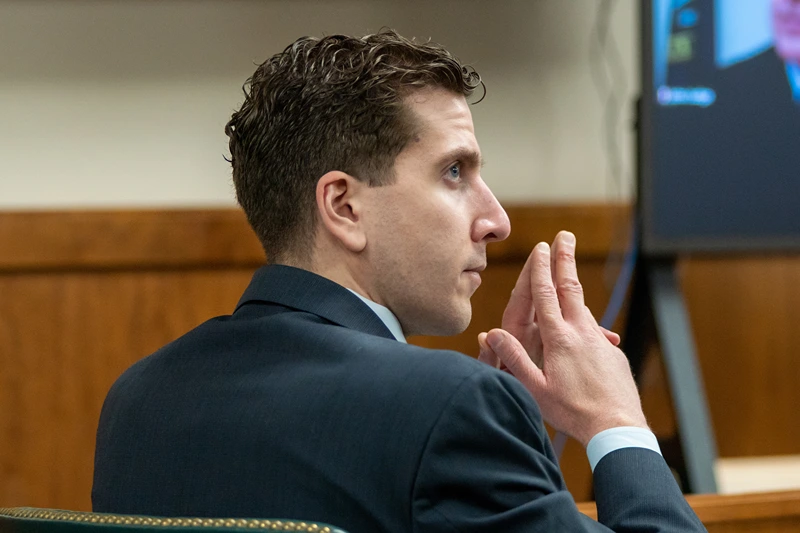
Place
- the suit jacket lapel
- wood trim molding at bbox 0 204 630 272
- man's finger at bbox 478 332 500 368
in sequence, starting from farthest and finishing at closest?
wood trim molding at bbox 0 204 630 272 → man's finger at bbox 478 332 500 368 → the suit jacket lapel

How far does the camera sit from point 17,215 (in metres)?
2.06

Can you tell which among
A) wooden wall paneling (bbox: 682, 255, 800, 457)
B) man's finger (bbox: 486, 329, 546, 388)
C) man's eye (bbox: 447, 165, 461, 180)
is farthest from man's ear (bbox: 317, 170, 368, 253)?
wooden wall paneling (bbox: 682, 255, 800, 457)

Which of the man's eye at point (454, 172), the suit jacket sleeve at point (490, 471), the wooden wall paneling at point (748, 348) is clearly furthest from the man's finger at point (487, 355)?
the wooden wall paneling at point (748, 348)

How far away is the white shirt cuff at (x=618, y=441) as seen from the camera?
0.95 m

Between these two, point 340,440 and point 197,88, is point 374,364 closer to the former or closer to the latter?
point 340,440

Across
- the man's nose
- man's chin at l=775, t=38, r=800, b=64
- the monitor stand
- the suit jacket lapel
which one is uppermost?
man's chin at l=775, t=38, r=800, b=64

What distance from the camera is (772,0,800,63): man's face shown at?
6.32ft

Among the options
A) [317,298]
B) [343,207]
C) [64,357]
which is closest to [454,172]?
[343,207]

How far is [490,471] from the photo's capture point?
740 millimetres

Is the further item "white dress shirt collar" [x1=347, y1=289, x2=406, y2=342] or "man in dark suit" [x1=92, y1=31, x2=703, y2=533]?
"white dress shirt collar" [x1=347, y1=289, x2=406, y2=342]

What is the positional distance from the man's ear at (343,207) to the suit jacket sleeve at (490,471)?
1.01ft

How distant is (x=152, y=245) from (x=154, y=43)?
1.51 feet

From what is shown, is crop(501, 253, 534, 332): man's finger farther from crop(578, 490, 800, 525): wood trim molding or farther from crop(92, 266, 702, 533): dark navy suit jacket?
crop(578, 490, 800, 525): wood trim molding

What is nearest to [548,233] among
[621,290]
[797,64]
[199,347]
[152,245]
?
[621,290]
